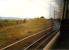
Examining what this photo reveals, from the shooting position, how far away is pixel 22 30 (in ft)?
3.07

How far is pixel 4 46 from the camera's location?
2.55ft

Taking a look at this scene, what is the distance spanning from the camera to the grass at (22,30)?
2.64ft

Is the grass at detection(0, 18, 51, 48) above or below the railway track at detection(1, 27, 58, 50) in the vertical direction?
above

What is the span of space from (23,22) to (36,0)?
0.25 metres

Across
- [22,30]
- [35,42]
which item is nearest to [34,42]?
[35,42]

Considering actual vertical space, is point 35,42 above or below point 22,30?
below

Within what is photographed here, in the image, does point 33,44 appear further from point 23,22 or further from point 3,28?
point 3,28

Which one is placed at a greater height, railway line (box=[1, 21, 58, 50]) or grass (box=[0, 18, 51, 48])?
grass (box=[0, 18, 51, 48])

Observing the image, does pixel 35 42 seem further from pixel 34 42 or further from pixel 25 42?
pixel 25 42

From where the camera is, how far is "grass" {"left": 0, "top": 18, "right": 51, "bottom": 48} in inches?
31.6

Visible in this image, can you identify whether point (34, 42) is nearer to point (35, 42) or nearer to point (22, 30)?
point (35, 42)

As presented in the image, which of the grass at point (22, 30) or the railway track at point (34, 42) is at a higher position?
the grass at point (22, 30)

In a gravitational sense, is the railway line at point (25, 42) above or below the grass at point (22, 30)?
below

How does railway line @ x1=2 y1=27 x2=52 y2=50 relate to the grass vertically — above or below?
below
